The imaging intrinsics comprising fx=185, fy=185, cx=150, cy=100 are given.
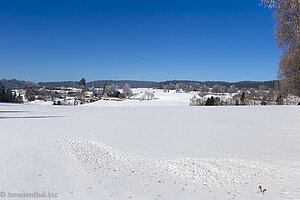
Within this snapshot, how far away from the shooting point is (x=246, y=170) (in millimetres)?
6641

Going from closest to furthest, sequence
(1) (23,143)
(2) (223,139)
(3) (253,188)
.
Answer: (3) (253,188), (1) (23,143), (2) (223,139)

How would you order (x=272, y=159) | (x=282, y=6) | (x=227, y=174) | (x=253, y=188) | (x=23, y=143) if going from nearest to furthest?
(x=253, y=188), (x=227, y=174), (x=282, y=6), (x=272, y=159), (x=23, y=143)

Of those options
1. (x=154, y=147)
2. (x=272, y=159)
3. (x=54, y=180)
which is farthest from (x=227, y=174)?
(x=54, y=180)

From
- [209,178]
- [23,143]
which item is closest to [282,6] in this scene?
[209,178]

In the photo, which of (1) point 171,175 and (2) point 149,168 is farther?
(2) point 149,168

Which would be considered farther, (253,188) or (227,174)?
(227,174)

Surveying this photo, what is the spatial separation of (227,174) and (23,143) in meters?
9.70

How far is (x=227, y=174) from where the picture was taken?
632 centimetres

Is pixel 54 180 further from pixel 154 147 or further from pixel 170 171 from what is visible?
pixel 154 147

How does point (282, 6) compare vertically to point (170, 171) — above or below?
above

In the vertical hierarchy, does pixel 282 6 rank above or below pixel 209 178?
above

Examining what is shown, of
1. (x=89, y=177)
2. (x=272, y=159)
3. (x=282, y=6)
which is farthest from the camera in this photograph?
(x=272, y=159)

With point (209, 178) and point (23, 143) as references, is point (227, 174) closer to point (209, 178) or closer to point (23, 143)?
point (209, 178)

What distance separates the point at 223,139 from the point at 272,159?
3.74 meters
